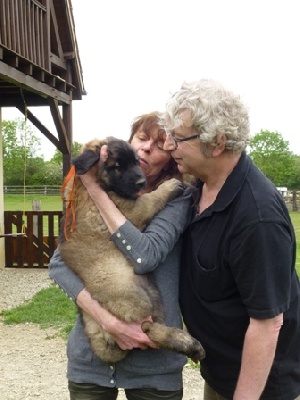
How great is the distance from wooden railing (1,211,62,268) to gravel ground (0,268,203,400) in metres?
4.86

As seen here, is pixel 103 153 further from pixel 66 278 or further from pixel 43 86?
pixel 43 86

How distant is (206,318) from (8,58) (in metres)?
7.56

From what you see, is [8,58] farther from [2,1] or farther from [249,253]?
[249,253]

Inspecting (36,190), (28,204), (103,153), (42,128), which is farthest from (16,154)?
(103,153)

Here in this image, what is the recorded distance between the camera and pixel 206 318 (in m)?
2.60

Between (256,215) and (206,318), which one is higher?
(256,215)

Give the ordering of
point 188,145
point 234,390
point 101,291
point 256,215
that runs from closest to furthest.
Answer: point 256,215 → point 188,145 → point 234,390 → point 101,291

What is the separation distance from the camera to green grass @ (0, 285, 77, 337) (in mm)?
7648

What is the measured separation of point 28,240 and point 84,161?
981 cm

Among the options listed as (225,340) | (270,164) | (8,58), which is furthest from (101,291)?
(270,164)

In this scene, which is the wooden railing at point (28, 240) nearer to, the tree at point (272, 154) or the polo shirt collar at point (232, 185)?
the polo shirt collar at point (232, 185)

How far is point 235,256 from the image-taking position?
7.57ft

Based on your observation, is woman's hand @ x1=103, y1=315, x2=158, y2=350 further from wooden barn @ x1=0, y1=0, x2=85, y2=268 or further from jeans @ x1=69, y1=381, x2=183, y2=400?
wooden barn @ x1=0, y1=0, x2=85, y2=268

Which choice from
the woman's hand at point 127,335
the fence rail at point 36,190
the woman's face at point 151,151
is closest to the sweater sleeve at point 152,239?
the woman's hand at point 127,335
